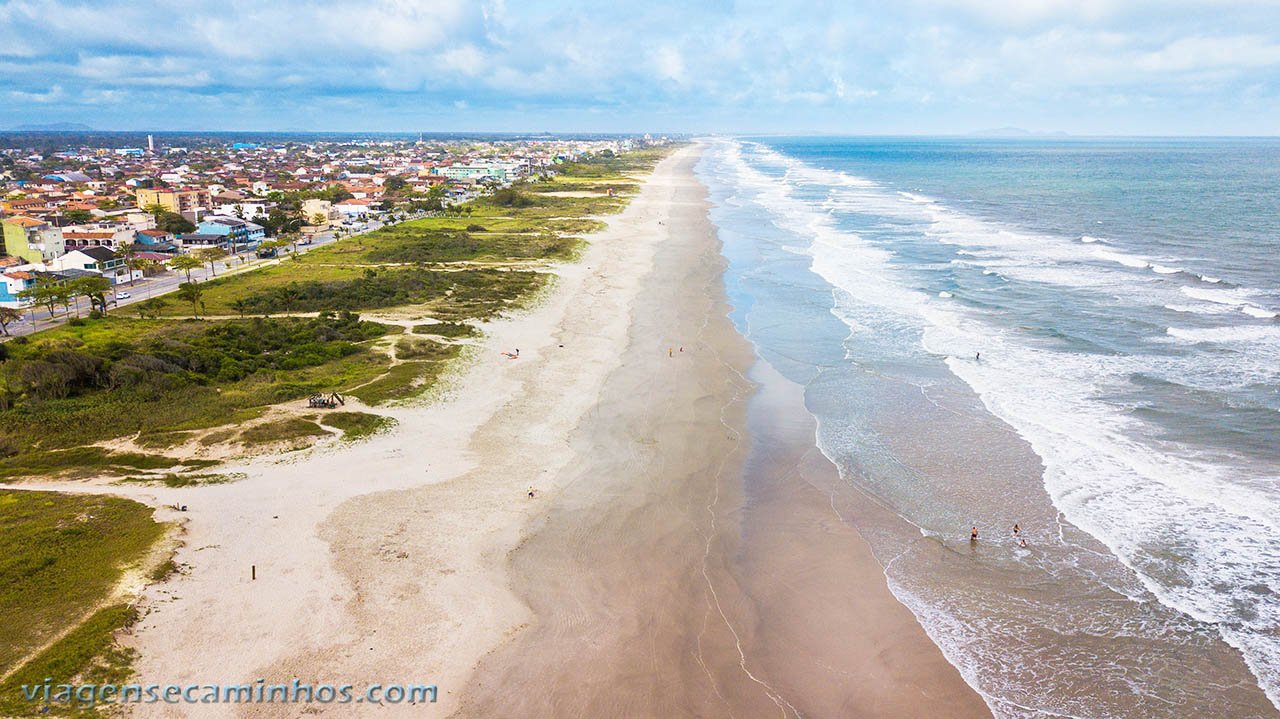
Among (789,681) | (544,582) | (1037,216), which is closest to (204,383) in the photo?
(544,582)

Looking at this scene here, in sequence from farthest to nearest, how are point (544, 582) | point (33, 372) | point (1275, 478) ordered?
1. point (33, 372)
2. point (1275, 478)
3. point (544, 582)

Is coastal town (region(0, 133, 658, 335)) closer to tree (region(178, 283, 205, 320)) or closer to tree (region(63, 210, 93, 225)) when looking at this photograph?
tree (region(63, 210, 93, 225))

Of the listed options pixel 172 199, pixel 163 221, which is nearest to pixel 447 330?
pixel 163 221

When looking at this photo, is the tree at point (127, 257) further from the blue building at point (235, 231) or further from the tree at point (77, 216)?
the tree at point (77, 216)

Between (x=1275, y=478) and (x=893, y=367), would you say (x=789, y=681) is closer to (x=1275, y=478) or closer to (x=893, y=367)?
(x=1275, y=478)

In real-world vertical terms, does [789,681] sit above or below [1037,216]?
below
